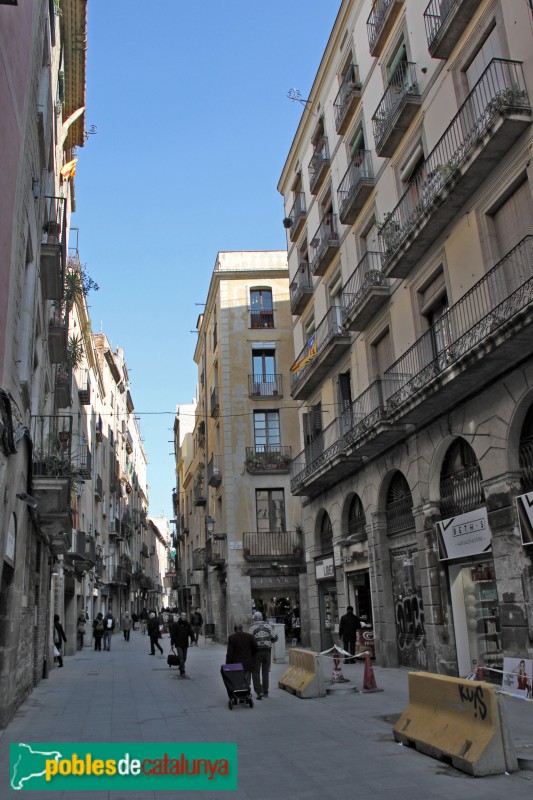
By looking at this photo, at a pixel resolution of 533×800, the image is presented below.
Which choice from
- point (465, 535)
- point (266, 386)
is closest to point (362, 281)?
point (465, 535)

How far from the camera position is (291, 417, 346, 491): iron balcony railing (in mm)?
21266

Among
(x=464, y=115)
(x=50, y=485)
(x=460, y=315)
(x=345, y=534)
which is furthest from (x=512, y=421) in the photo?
(x=345, y=534)

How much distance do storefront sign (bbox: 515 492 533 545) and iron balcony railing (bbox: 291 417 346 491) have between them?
25.4 ft

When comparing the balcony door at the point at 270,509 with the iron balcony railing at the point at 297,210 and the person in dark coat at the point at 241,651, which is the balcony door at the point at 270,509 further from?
the person in dark coat at the point at 241,651

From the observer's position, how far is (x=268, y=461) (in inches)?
1328

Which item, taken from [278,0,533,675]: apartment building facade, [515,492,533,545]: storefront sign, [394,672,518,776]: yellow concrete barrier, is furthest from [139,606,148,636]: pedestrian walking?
[394,672,518,776]: yellow concrete barrier

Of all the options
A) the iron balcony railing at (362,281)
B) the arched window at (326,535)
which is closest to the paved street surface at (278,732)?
the arched window at (326,535)

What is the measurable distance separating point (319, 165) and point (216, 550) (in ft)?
63.9

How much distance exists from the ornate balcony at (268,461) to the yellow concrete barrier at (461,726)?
25.1 m

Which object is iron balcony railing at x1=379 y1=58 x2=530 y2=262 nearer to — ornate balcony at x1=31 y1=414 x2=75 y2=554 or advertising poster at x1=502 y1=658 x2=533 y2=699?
advertising poster at x1=502 y1=658 x2=533 y2=699

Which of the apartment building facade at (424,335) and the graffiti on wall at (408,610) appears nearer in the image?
the apartment building facade at (424,335)

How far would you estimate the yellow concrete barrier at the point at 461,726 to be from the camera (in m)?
6.94

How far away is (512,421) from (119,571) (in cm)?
4445

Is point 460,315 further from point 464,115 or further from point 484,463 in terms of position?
point 464,115
